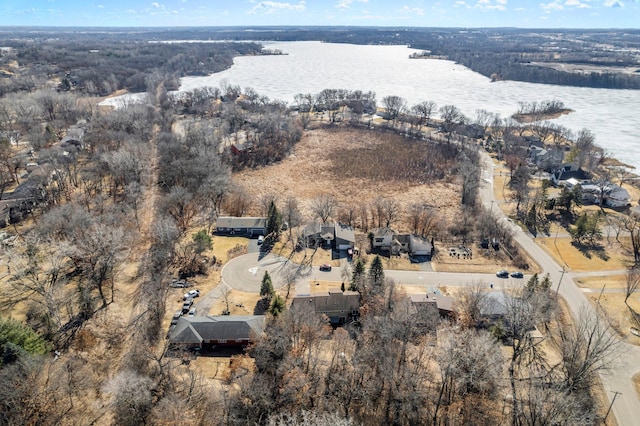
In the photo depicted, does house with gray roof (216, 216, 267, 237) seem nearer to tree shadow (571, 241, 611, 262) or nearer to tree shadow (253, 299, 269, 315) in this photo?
tree shadow (253, 299, 269, 315)

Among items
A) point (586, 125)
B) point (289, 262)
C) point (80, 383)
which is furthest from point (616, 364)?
point (586, 125)

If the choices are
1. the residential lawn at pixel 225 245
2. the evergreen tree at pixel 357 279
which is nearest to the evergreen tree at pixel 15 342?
the residential lawn at pixel 225 245

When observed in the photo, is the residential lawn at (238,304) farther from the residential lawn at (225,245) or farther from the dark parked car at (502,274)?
the dark parked car at (502,274)

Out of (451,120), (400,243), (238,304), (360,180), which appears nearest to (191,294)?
(238,304)

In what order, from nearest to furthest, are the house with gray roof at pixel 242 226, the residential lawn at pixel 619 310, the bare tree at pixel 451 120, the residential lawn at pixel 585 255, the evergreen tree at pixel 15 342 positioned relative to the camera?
1. the evergreen tree at pixel 15 342
2. the residential lawn at pixel 619 310
3. the residential lawn at pixel 585 255
4. the house with gray roof at pixel 242 226
5. the bare tree at pixel 451 120

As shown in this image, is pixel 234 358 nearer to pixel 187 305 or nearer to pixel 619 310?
pixel 187 305

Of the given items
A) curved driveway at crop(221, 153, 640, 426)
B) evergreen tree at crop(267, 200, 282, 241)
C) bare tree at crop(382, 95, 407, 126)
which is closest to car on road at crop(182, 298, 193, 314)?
curved driveway at crop(221, 153, 640, 426)

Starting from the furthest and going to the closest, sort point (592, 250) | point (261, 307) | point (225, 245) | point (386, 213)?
point (386, 213)
point (592, 250)
point (225, 245)
point (261, 307)
